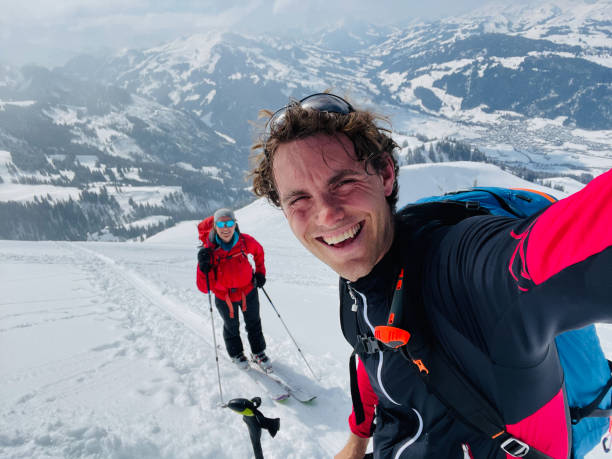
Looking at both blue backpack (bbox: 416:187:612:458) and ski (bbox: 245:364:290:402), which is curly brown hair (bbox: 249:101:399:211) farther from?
ski (bbox: 245:364:290:402)

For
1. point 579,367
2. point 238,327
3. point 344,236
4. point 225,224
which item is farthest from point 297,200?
point 238,327

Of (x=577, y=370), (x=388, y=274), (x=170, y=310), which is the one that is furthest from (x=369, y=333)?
(x=170, y=310)

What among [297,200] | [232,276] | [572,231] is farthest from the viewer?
[232,276]

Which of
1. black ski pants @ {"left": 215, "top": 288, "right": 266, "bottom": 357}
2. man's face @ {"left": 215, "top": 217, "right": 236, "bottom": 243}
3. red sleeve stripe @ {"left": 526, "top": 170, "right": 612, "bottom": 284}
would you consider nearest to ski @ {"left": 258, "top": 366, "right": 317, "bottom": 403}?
black ski pants @ {"left": 215, "top": 288, "right": 266, "bottom": 357}

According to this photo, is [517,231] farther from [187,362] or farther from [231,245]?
[187,362]

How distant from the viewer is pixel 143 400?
189 inches

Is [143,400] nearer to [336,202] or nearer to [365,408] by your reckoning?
[365,408]

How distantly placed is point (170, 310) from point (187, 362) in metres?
3.61

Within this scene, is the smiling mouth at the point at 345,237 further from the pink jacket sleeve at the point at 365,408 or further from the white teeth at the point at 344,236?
the pink jacket sleeve at the point at 365,408

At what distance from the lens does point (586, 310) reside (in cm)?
83

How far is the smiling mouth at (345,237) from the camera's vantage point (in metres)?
1.90

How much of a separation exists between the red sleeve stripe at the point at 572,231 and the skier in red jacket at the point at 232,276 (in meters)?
5.19

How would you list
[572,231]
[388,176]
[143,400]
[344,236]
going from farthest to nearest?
1. [143,400]
2. [388,176]
3. [344,236]
4. [572,231]

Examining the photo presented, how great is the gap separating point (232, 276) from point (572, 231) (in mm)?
5569
